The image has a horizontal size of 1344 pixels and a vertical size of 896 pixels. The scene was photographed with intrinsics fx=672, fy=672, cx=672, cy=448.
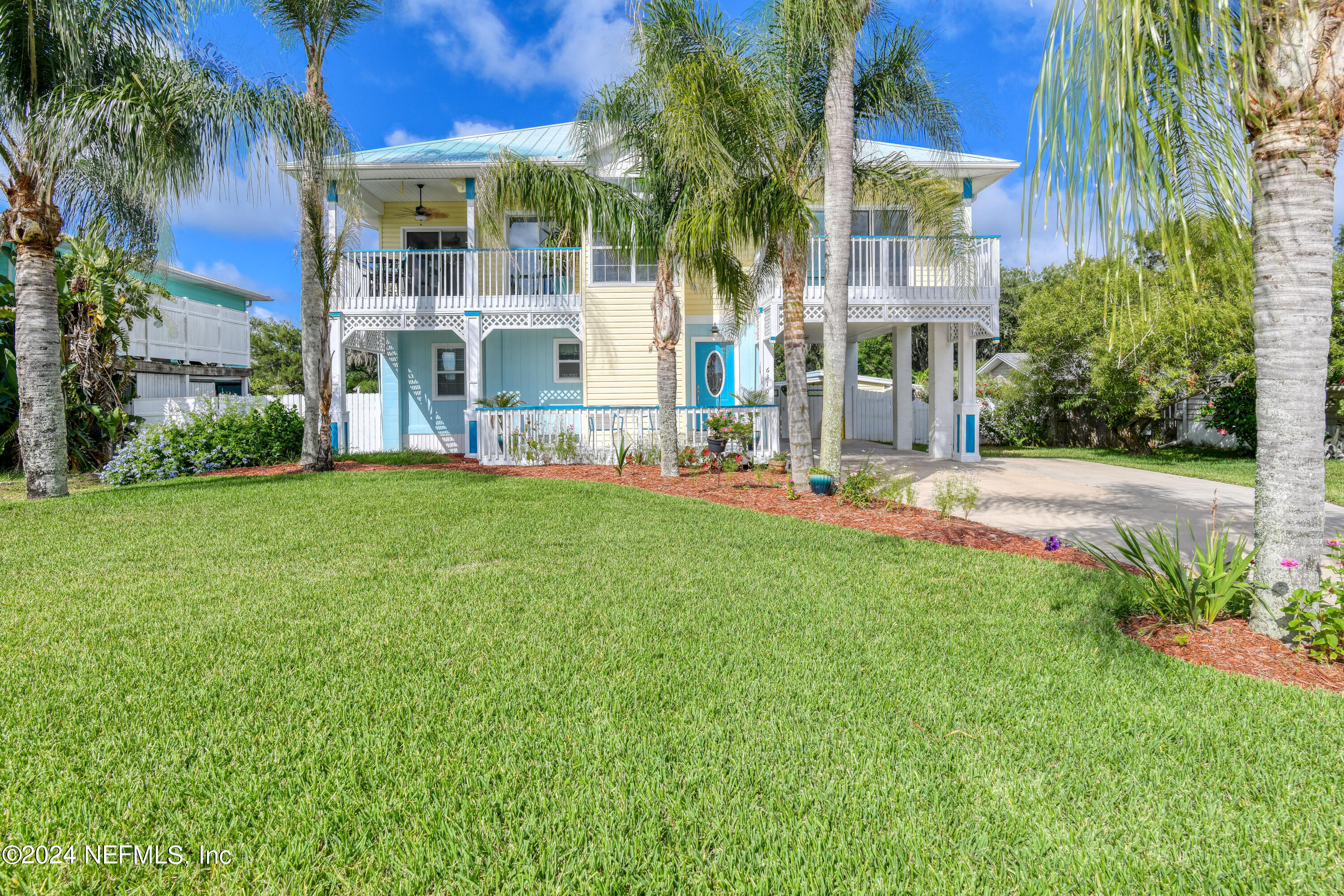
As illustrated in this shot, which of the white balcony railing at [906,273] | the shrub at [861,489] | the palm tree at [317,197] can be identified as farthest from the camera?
the white balcony railing at [906,273]

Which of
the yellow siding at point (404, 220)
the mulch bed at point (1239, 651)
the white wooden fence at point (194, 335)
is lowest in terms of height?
the mulch bed at point (1239, 651)

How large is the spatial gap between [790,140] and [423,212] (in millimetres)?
9757

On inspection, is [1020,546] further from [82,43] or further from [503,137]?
[503,137]

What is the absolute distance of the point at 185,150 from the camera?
856cm

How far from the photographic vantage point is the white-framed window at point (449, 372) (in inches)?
631

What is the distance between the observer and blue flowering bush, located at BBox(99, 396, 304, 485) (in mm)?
10648

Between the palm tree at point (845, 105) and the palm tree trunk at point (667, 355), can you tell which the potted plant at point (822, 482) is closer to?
the palm tree at point (845, 105)

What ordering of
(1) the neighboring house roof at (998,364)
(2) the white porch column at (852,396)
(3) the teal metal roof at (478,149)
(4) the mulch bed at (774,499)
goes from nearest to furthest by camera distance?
(4) the mulch bed at (774,499) < (3) the teal metal roof at (478,149) < (2) the white porch column at (852,396) < (1) the neighboring house roof at (998,364)

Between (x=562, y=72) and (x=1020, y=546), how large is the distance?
26.9 ft

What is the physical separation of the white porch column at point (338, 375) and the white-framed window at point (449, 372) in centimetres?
219

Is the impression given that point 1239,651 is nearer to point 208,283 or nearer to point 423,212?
point 423,212

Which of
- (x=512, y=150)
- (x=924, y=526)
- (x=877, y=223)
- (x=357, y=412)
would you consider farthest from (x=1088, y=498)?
(x=357, y=412)

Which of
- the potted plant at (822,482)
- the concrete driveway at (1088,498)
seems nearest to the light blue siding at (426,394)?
the concrete driveway at (1088,498)

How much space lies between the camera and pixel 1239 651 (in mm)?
3418
